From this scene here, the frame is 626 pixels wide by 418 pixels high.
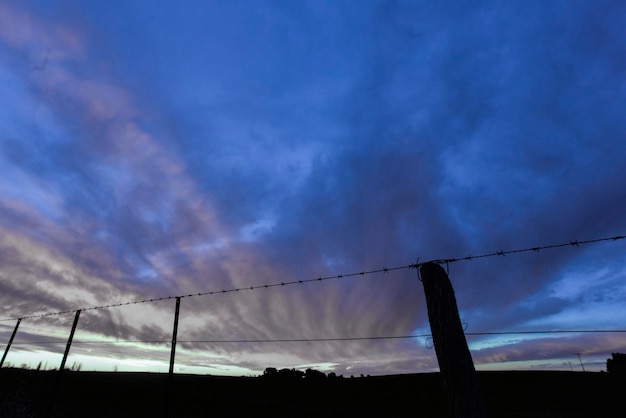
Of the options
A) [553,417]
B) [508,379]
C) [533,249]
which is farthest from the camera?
[508,379]

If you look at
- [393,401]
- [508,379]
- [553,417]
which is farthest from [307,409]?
[508,379]

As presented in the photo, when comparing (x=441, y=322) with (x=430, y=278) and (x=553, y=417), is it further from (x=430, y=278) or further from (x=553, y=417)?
(x=553, y=417)

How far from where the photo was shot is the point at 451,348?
3.84m

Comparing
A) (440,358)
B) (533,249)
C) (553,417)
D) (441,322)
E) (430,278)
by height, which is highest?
(533,249)

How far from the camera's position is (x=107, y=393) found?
1027 inches

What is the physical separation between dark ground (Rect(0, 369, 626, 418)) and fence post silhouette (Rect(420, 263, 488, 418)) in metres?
14.6

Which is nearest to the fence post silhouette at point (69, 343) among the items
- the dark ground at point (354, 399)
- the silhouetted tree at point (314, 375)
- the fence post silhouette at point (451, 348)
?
the dark ground at point (354, 399)

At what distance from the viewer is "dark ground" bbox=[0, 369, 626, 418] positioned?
18062mm

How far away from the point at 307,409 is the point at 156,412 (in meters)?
8.81

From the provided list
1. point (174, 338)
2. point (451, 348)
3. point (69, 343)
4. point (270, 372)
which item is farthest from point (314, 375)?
point (451, 348)

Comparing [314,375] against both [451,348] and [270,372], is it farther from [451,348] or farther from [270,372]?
[451,348]

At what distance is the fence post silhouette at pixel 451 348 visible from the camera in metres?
3.64

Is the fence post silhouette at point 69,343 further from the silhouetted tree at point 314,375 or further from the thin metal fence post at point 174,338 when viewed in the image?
the silhouetted tree at point 314,375

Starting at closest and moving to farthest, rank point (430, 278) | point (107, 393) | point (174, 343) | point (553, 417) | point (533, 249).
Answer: point (430, 278)
point (533, 249)
point (174, 343)
point (553, 417)
point (107, 393)
